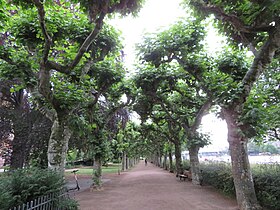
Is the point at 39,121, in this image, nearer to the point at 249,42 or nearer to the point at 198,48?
the point at 198,48

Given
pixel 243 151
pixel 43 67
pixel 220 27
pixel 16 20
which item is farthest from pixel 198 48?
pixel 16 20

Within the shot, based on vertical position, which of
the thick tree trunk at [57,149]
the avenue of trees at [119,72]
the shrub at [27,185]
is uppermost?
the avenue of trees at [119,72]

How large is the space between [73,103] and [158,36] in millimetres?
4892

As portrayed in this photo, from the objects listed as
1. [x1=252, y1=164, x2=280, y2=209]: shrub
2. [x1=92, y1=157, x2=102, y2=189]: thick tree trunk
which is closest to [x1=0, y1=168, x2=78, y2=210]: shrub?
[x1=252, y1=164, x2=280, y2=209]: shrub

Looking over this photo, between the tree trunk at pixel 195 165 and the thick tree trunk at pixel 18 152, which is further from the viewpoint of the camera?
the thick tree trunk at pixel 18 152

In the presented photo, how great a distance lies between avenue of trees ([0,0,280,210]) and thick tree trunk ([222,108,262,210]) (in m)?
0.03

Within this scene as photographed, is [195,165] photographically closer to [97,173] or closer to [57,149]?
[97,173]

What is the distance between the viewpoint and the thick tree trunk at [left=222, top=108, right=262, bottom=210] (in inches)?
260

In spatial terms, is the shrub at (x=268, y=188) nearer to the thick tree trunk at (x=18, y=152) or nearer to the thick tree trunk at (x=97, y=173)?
the thick tree trunk at (x=97, y=173)

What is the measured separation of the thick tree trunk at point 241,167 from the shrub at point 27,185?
5468 millimetres

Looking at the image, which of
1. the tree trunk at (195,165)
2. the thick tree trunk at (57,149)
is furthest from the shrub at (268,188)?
the thick tree trunk at (57,149)

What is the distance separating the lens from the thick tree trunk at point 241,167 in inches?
260

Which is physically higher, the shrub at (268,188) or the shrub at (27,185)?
the shrub at (27,185)

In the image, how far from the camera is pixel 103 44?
339 inches
